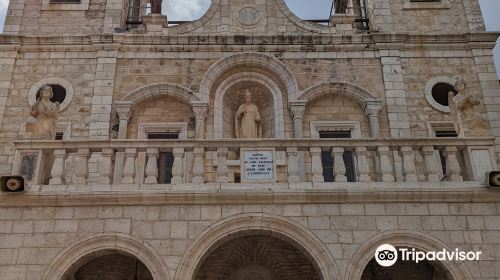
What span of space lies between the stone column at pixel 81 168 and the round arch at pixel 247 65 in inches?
186

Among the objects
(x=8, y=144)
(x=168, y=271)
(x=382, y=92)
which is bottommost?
(x=168, y=271)

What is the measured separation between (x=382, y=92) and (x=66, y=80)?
8.49 m

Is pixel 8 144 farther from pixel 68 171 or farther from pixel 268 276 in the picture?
pixel 268 276

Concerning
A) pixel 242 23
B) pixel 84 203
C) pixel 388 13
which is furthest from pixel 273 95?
pixel 84 203

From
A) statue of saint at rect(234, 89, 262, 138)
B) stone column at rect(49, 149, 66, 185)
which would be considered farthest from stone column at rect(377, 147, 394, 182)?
stone column at rect(49, 149, 66, 185)

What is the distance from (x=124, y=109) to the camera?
14500 millimetres

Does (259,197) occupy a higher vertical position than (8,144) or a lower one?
lower

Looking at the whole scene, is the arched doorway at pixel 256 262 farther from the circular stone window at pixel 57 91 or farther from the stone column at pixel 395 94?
the circular stone window at pixel 57 91

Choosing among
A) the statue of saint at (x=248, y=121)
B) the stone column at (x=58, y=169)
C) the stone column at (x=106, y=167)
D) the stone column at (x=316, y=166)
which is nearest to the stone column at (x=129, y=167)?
the stone column at (x=106, y=167)

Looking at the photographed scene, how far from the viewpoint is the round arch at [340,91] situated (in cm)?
1476

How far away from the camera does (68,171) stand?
12.5m

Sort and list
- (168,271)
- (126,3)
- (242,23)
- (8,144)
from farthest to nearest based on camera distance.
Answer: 1. (126,3)
2. (242,23)
3. (8,144)
4. (168,271)

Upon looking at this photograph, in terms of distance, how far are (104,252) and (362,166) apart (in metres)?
4.91

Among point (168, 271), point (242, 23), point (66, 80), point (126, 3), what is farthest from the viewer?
point (126, 3)
